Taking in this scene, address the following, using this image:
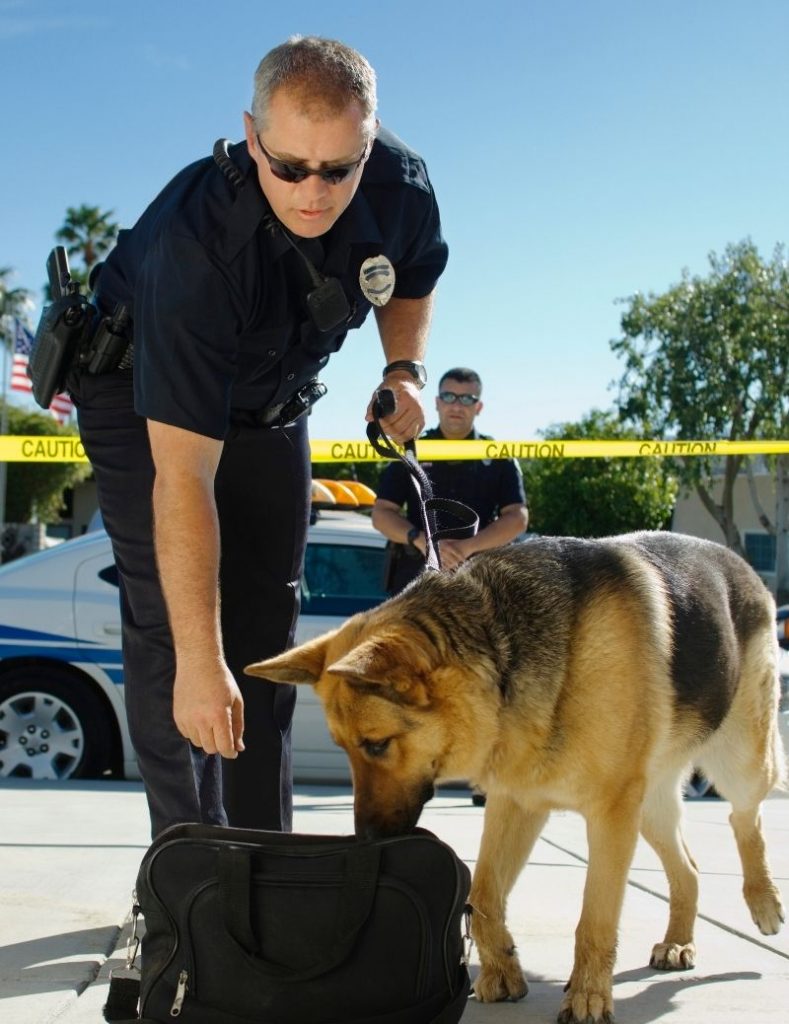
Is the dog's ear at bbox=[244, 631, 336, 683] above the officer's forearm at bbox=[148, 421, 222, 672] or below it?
below

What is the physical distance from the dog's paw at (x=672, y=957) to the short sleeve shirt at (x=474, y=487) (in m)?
3.46

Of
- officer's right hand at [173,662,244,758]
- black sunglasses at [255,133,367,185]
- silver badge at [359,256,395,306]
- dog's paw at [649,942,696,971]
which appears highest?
black sunglasses at [255,133,367,185]

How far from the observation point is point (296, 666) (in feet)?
9.29

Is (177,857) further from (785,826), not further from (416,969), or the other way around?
(785,826)

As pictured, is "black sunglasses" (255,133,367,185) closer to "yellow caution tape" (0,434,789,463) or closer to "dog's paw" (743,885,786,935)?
"dog's paw" (743,885,786,935)

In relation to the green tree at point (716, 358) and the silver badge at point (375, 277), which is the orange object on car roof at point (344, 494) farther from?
the green tree at point (716, 358)

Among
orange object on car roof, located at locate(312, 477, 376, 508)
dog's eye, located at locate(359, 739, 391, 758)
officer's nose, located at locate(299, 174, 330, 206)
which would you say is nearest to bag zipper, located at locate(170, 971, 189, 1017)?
dog's eye, located at locate(359, 739, 391, 758)

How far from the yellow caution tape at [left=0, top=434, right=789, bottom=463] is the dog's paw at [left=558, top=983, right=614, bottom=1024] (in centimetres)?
421

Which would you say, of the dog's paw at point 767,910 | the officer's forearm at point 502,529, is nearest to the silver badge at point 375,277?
the dog's paw at point 767,910

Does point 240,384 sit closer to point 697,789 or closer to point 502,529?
point 502,529

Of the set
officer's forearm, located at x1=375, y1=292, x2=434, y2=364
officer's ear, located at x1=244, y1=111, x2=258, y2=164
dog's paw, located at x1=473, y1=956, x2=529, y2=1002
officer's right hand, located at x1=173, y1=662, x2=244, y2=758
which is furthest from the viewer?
officer's forearm, located at x1=375, y1=292, x2=434, y2=364

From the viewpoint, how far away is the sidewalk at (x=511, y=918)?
2871 millimetres

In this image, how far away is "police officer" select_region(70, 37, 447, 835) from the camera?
2.60 meters

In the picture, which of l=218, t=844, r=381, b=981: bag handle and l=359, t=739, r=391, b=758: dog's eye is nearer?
l=218, t=844, r=381, b=981: bag handle
